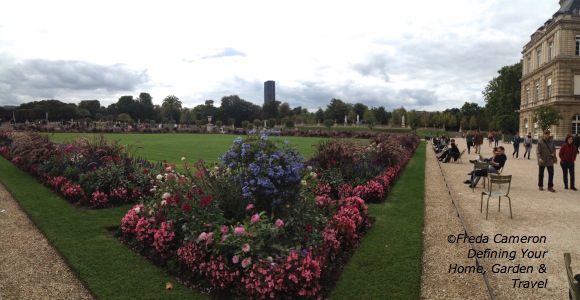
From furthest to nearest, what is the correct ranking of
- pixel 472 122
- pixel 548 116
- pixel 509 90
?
pixel 472 122, pixel 509 90, pixel 548 116

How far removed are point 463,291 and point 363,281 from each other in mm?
1201

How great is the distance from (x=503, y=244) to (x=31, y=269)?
718cm

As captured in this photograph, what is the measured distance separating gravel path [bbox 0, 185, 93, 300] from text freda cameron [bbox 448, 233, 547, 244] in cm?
582

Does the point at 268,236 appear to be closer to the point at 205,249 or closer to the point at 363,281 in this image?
the point at 205,249

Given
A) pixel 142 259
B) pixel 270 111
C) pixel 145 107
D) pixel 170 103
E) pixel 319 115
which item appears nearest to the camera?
pixel 142 259

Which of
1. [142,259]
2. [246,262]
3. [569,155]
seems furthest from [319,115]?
[246,262]

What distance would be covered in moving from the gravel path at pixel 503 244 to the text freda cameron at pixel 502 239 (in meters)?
0.05

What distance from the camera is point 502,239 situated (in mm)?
6539

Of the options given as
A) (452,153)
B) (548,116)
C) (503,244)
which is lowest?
(503,244)

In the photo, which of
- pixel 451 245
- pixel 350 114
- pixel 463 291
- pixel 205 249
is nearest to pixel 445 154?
pixel 451 245

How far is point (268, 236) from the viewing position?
15.9 ft

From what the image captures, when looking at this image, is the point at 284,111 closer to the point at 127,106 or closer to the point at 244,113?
the point at 244,113

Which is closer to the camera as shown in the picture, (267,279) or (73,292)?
(267,279)

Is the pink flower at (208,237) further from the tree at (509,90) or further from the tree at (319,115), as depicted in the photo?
the tree at (319,115)
